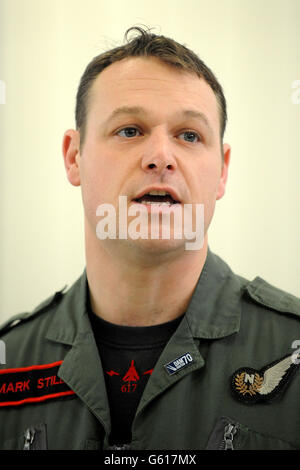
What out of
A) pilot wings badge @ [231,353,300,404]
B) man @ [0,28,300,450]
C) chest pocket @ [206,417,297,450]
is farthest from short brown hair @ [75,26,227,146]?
chest pocket @ [206,417,297,450]

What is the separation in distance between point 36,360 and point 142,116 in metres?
0.73

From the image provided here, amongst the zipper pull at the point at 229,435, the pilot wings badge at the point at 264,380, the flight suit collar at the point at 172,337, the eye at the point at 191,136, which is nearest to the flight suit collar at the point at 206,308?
the flight suit collar at the point at 172,337

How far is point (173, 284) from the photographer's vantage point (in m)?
1.20

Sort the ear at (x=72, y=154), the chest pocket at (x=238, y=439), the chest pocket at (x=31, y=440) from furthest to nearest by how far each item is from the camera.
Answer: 1. the ear at (x=72, y=154)
2. the chest pocket at (x=31, y=440)
3. the chest pocket at (x=238, y=439)

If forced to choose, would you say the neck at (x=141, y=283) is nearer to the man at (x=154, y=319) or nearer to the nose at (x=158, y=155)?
the man at (x=154, y=319)

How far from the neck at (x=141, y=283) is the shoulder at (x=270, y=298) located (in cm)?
16

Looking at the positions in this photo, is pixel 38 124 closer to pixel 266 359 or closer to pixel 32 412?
pixel 32 412

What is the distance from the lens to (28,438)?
1.11 m

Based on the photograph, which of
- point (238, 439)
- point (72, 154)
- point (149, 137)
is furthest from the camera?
point (72, 154)

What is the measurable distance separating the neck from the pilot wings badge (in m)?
0.25

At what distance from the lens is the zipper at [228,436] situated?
1.01 metres

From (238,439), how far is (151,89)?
87cm

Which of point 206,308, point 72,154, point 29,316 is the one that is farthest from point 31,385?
point 72,154

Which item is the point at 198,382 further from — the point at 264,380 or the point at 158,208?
the point at 158,208
